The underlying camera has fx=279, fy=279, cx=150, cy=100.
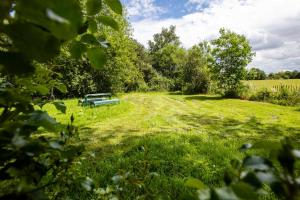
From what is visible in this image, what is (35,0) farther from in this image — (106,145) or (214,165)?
(106,145)

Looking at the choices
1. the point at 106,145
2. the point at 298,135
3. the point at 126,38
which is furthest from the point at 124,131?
the point at 126,38

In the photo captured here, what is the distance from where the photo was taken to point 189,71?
29906mm

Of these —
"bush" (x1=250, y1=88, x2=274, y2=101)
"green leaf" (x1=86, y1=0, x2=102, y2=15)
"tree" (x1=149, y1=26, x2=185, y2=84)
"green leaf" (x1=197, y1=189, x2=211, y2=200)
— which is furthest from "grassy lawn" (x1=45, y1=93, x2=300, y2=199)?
"tree" (x1=149, y1=26, x2=185, y2=84)

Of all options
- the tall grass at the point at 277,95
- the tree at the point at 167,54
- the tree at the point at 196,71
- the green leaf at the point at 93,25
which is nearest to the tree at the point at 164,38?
the tree at the point at 167,54

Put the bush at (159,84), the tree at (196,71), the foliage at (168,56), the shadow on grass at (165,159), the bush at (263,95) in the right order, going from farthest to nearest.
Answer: the foliage at (168,56) < the bush at (159,84) < the tree at (196,71) < the bush at (263,95) < the shadow on grass at (165,159)

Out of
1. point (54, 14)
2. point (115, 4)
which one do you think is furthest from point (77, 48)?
point (54, 14)

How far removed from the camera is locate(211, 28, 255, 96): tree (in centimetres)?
2150

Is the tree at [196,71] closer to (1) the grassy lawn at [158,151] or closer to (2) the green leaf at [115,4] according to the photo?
(1) the grassy lawn at [158,151]

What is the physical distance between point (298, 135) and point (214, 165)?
5.15 metres

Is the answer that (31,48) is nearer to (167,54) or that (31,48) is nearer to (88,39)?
(88,39)

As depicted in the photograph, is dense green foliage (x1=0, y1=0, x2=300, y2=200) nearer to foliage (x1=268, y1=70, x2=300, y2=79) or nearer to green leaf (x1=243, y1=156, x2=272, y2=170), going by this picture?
green leaf (x1=243, y1=156, x2=272, y2=170)

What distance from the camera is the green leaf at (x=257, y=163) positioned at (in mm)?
558

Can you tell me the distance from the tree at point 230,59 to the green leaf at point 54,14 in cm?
2226

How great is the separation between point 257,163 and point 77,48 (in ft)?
1.98
